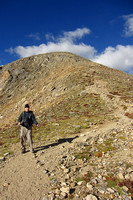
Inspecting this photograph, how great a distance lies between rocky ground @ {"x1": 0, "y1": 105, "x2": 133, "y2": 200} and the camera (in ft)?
18.4

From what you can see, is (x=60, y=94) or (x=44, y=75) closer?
(x=60, y=94)

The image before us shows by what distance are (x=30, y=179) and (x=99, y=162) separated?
4287 mm

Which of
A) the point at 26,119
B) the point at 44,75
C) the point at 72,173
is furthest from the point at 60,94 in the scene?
the point at 44,75

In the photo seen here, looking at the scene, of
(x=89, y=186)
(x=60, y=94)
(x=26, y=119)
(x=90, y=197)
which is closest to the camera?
(x=90, y=197)

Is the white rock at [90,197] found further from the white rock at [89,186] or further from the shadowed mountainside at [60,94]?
the shadowed mountainside at [60,94]

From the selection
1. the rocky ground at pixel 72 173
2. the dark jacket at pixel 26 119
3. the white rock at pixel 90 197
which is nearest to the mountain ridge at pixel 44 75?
the dark jacket at pixel 26 119

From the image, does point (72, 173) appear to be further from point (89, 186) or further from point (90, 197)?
point (90, 197)

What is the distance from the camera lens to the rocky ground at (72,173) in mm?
5594

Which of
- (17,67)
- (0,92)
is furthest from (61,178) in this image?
(17,67)

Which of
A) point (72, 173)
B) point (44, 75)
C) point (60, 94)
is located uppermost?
point (44, 75)

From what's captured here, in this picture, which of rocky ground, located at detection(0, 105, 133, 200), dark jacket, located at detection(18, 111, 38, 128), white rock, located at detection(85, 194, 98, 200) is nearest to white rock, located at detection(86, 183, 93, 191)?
rocky ground, located at detection(0, 105, 133, 200)

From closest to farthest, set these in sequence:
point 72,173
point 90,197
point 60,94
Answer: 1. point 90,197
2. point 72,173
3. point 60,94

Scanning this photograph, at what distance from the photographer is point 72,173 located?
712cm

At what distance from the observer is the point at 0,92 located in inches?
2496
